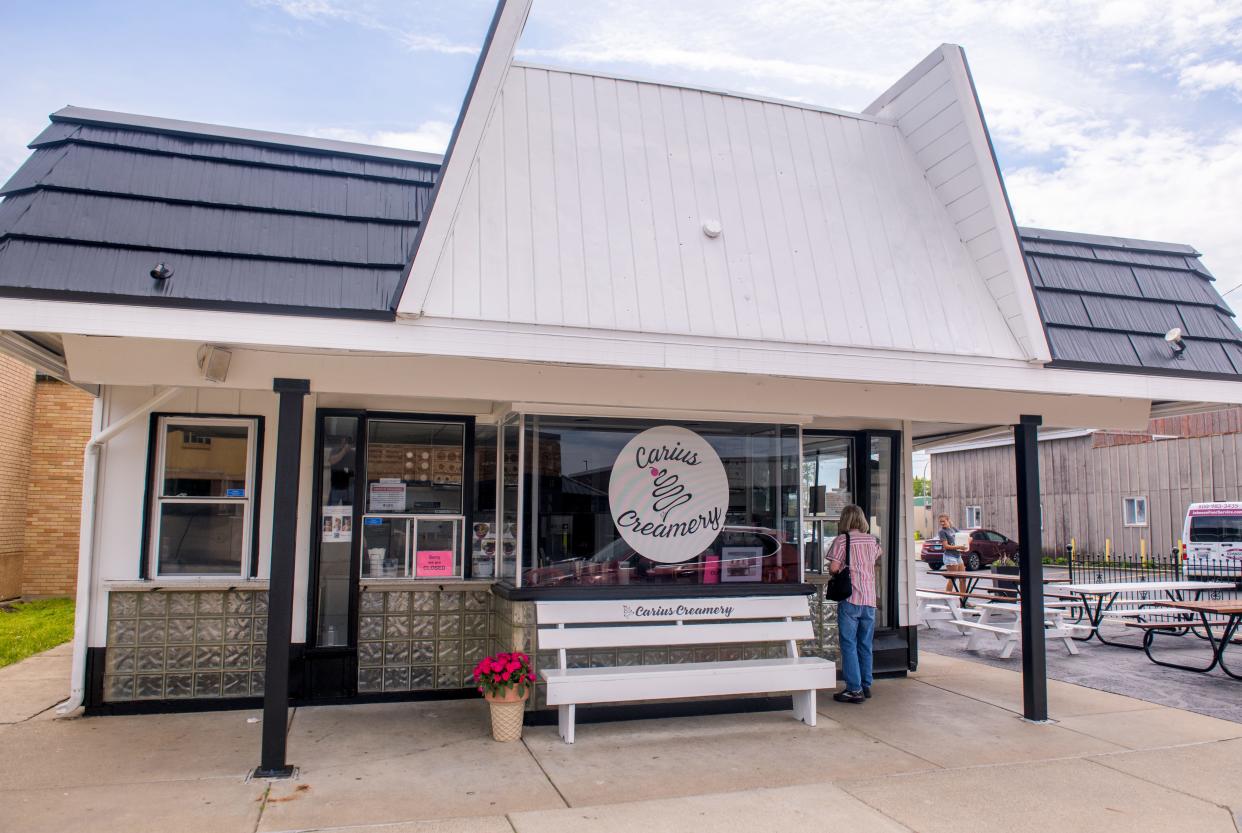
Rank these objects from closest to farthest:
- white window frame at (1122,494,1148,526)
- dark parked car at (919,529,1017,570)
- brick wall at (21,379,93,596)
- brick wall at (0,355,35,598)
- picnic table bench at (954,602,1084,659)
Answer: picnic table bench at (954,602,1084,659) → brick wall at (0,355,35,598) → brick wall at (21,379,93,596) → dark parked car at (919,529,1017,570) → white window frame at (1122,494,1148,526)

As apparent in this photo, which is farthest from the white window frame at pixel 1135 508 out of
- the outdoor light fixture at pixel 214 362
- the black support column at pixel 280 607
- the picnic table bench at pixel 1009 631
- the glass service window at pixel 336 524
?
the outdoor light fixture at pixel 214 362

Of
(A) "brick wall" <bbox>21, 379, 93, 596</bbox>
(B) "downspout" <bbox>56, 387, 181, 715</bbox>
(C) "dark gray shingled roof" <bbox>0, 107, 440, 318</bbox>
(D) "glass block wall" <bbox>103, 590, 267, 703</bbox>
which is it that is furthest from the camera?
(A) "brick wall" <bbox>21, 379, 93, 596</bbox>

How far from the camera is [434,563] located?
8633mm

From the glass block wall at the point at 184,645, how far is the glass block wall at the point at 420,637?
3.12 ft

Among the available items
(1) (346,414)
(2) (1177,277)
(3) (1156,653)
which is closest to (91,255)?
(1) (346,414)

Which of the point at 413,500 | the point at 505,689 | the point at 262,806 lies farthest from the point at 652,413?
the point at 262,806

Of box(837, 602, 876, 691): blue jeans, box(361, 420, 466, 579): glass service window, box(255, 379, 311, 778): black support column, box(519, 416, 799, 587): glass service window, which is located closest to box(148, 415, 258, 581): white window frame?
box(361, 420, 466, 579): glass service window

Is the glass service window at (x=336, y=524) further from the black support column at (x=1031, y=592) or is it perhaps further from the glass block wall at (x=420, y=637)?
the black support column at (x=1031, y=592)

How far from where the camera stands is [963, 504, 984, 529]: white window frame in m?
36.8

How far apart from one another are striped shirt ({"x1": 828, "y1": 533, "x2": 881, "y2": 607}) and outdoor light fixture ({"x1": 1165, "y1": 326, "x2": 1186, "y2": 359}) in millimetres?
3221

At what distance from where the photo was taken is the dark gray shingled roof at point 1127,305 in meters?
7.93

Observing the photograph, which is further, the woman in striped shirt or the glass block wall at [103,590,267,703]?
the woman in striped shirt

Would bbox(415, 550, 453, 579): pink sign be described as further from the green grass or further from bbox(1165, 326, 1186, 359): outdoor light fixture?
bbox(1165, 326, 1186, 359): outdoor light fixture

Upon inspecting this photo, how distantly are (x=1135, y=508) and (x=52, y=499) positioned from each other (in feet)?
104
